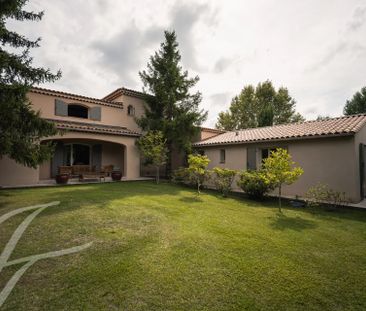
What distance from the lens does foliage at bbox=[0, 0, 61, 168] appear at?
8.12 metres

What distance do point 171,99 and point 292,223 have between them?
45.2 ft

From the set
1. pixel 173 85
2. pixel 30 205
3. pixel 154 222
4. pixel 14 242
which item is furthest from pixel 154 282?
pixel 173 85

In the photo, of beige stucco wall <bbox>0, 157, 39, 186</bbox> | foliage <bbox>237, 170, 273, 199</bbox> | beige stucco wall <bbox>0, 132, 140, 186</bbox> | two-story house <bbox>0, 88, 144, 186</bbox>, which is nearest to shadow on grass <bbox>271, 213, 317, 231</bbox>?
foliage <bbox>237, 170, 273, 199</bbox>

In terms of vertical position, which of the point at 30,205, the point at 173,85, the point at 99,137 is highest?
the point at 173,85

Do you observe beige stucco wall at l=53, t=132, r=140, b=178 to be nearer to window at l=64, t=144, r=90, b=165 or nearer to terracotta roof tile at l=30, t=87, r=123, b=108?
window at l=64, t=144, r=90, b=165

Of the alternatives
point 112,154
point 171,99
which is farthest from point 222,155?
point 112,154

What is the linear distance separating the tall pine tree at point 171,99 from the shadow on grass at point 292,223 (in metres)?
10.5

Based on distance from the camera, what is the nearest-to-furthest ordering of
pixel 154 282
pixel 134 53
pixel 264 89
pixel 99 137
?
pixel 154 282 → pixel 134 53 → pixel 99 137 → pixel 264 89

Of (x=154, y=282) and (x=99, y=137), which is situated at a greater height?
(x=99, y=137)

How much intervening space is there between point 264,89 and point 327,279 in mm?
39610

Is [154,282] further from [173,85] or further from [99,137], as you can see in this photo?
[173,85]

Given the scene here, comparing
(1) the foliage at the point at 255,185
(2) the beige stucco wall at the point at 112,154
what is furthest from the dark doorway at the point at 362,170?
(2) the beige stucco wall at the point at 112,154

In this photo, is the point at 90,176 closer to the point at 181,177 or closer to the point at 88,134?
the point at 88,134

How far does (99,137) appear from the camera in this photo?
48.7 feet
